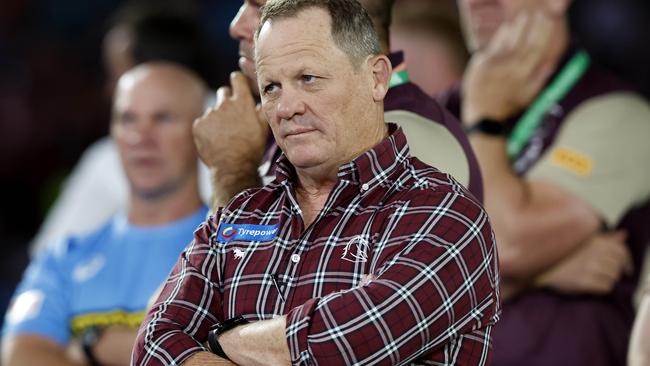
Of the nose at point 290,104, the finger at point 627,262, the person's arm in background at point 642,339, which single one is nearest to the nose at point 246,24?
the nose at point 290,104

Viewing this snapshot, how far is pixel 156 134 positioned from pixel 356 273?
2.33 m

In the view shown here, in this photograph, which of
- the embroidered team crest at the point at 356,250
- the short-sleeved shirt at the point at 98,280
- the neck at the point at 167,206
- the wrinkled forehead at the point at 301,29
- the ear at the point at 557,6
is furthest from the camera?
the neck at the point at 167,206

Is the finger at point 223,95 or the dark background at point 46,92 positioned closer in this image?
the finger at point 223,95

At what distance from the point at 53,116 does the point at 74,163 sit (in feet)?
1.19

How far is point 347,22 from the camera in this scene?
2.93 meters

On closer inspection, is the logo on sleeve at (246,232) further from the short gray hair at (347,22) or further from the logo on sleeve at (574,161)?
the logo on sleeve at (574,161)

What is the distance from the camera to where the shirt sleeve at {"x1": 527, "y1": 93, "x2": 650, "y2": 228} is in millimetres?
4324

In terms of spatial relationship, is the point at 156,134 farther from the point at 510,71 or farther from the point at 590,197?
the point at 590,197

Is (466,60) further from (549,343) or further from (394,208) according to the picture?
(394,208)

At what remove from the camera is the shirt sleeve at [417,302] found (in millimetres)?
2645

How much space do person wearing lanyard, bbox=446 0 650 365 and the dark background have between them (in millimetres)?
3435

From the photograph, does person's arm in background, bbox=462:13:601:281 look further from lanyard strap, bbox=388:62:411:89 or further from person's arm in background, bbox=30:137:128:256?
person's arm in background, bbox=30:137:128:256

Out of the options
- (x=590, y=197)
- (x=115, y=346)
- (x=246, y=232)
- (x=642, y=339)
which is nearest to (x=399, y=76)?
(x=246, y=232)

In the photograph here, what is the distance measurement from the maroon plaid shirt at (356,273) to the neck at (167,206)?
70.1 inches
